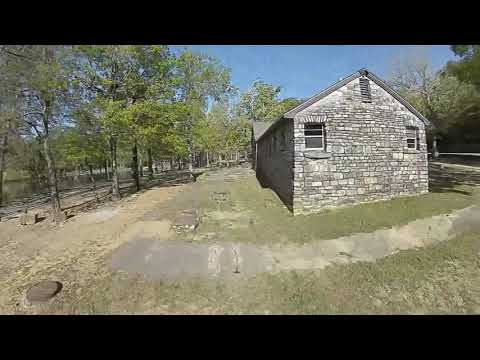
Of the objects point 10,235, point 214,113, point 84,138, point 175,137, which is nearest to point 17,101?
point 84,138

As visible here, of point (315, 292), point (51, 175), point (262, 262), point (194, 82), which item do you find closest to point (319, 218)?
point (262, 262)

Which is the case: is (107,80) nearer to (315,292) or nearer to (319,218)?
(319,218)

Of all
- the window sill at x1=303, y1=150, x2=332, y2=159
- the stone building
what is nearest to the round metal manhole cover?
the stone building

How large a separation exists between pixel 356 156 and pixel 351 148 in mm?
475

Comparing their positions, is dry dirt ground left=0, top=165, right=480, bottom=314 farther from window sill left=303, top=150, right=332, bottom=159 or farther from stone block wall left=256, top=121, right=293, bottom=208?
window sill left=303, top=150, right=332, bottom=159

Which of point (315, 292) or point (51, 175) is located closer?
point (315, 292)

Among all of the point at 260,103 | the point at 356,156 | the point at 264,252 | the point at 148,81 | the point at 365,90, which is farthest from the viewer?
A: the point at 260,103

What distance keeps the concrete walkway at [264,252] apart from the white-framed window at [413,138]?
17.5ft

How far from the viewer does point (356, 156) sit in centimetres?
1193

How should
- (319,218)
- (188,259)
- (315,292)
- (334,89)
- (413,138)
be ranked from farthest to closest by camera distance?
1. (413,138)
2. (334,89)
3. (319,218)
4. (188,259)
5. (315,292)

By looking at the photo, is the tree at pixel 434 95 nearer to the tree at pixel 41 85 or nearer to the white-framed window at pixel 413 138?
the white-framed window at pixel 413 138

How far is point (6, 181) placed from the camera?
45562mm

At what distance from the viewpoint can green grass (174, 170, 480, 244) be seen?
9.07m
